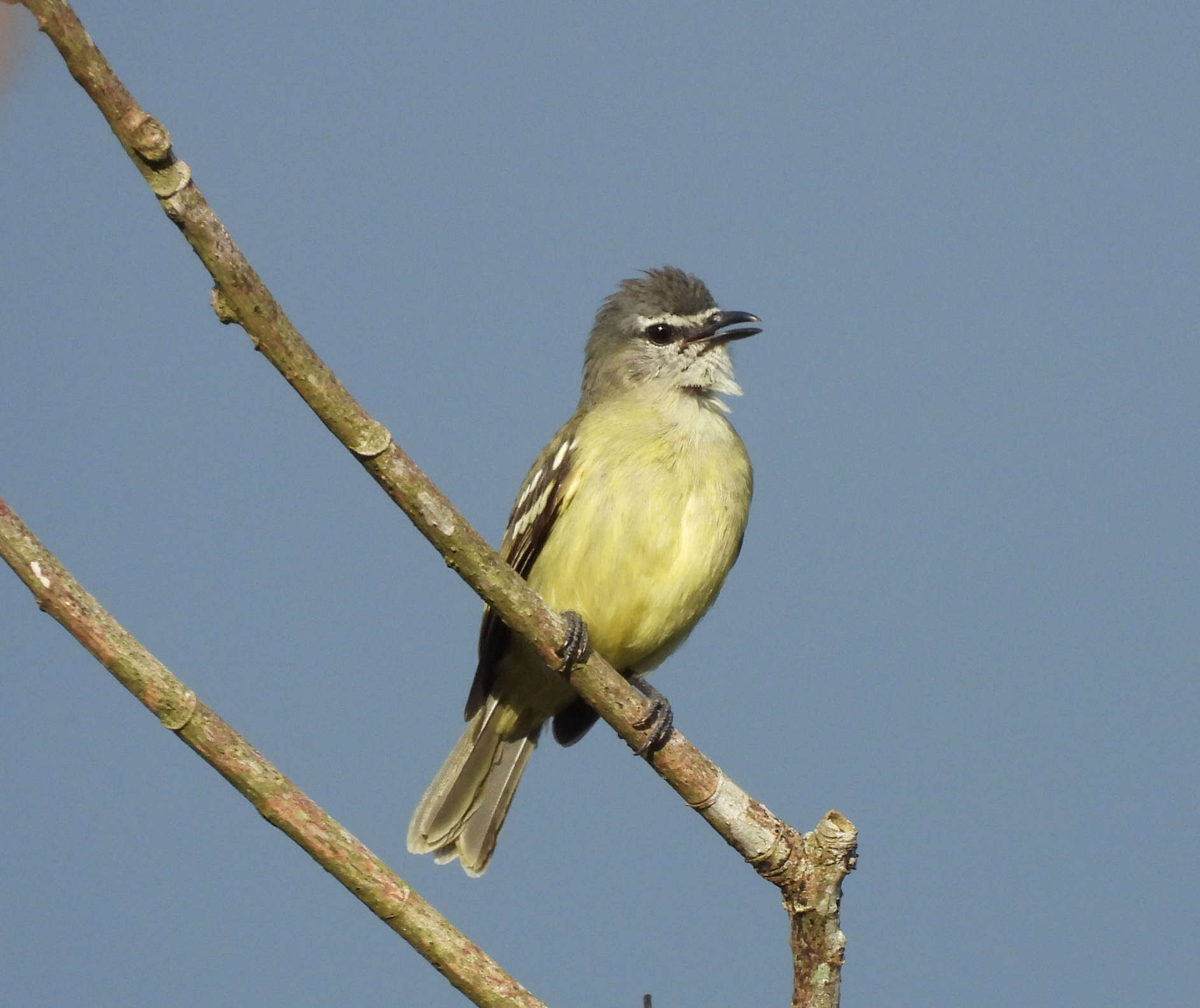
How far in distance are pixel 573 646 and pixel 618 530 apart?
1182mm

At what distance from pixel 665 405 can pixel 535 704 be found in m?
1.68

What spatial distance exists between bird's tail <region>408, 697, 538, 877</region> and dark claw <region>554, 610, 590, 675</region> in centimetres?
178

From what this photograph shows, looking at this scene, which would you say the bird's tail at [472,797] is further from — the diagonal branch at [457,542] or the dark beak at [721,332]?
the dark beak at [721,332]

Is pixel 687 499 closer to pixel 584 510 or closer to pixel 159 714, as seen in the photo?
pixel 584 510

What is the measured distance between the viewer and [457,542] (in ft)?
14.6

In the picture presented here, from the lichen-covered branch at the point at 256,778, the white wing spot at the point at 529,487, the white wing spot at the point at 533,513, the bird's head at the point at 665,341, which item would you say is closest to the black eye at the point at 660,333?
the bird's head at the point at 665,341

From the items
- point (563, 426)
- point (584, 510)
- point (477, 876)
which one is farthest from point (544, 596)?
point (477, 876)

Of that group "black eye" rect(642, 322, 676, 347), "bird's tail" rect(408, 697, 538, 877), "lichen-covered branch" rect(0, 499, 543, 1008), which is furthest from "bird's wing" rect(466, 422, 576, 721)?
"lichen-covered branch" rect(0, 499, 543, 1008)

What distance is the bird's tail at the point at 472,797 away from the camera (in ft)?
21.6

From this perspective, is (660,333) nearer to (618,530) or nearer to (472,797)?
(618,530)

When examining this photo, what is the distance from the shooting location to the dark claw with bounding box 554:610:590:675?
16.0 feet

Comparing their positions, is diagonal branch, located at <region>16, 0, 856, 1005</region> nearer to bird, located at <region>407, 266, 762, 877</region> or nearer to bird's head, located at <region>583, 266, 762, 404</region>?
bird, located at <region>407, 266, 762, 877</region>

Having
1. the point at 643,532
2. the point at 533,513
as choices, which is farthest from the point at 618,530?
the point at 533,513

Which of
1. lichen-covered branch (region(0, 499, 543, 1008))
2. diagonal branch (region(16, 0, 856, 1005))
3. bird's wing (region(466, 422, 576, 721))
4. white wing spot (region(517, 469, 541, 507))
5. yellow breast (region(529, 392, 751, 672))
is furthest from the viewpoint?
white wing spot (region(517, 469, 541, 507))
